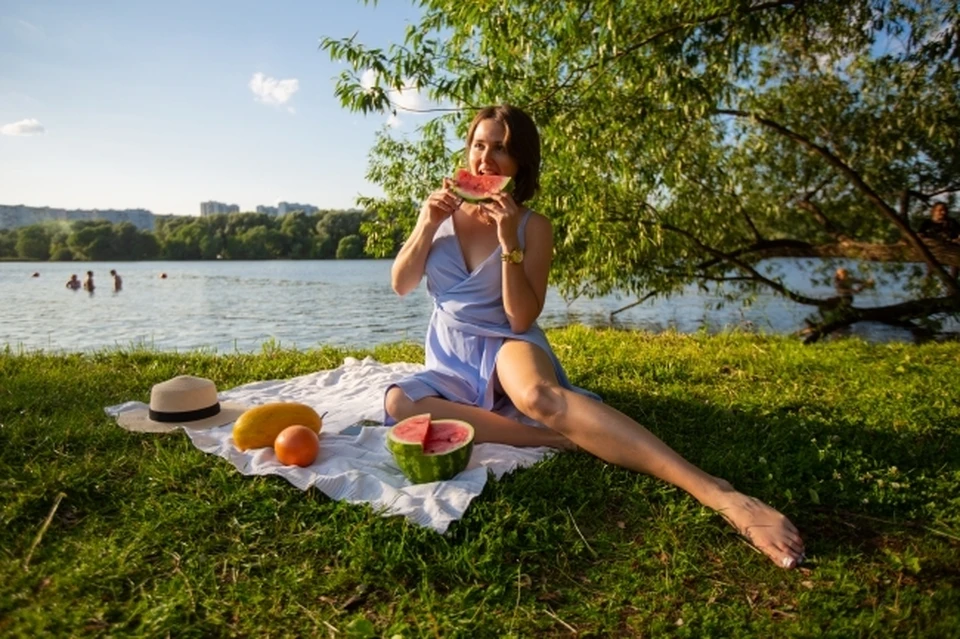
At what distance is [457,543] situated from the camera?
264 centimetres

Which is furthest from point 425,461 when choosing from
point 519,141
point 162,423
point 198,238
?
point 198,238

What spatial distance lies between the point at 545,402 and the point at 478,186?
1365 millimetres

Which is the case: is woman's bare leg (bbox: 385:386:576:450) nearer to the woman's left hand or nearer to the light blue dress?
the light blue dress

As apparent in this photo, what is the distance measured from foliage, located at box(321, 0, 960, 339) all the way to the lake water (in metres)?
1.21

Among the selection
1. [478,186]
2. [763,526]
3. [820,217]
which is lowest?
[763,526]

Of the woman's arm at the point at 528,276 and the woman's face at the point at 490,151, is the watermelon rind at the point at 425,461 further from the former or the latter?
the woman's face at the point at 490,151

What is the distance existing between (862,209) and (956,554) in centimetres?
1090

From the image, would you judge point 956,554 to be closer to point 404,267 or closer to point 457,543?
point 457,543

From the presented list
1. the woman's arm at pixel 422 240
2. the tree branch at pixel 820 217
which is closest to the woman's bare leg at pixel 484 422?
the woman's arm at pixel 422 240

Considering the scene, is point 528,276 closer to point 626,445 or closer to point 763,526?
point 626,445

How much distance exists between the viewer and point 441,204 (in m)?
3.81

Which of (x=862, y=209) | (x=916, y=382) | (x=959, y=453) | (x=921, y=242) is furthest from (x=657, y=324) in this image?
(x=959, y=453)

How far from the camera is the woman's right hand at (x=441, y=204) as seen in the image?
3.79m

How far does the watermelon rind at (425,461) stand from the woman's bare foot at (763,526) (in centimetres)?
115
